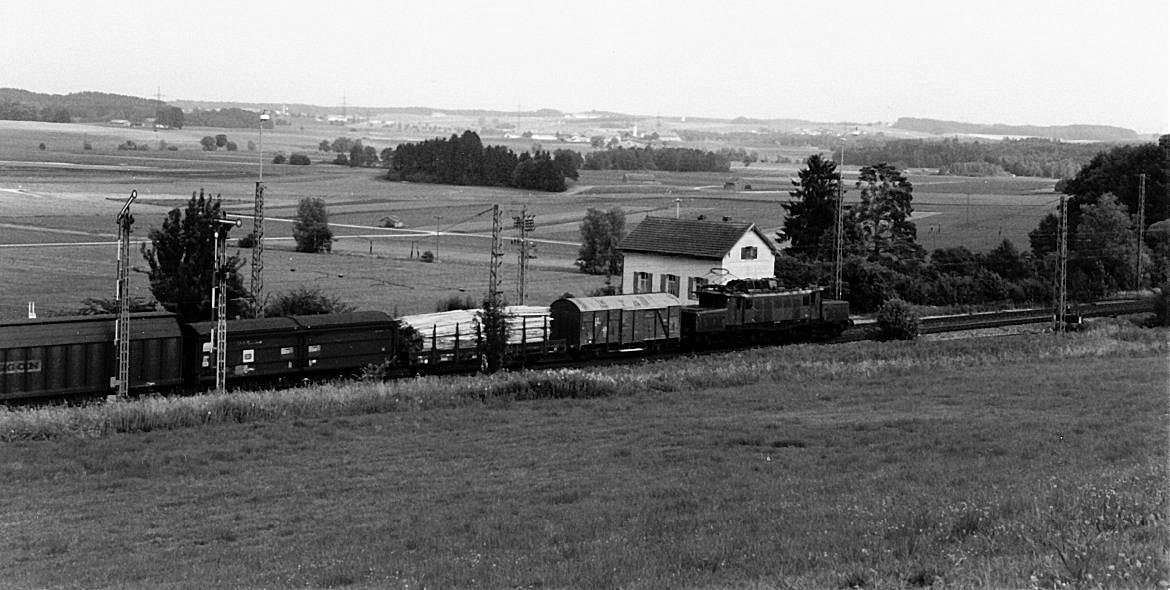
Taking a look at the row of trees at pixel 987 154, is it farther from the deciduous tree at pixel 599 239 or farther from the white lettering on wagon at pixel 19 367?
the white lettering on wagon at pixel 19 367

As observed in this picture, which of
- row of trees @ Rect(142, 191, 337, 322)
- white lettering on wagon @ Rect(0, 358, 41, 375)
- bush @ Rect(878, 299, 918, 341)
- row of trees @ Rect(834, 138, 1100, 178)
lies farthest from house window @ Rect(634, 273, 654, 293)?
row of trees @ Rect(834, 138, 1100, 178)

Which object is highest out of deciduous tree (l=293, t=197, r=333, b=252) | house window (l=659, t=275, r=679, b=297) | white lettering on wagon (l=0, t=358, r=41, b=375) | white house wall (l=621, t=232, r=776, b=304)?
deciduous tree (l=293, t=197, r=333, b=252)

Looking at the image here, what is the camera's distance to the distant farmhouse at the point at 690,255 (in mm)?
49562

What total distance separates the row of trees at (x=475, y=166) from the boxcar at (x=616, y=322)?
64.4 meters

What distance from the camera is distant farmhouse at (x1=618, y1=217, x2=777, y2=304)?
4956cm

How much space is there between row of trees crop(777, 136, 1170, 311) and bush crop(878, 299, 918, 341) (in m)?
11.2

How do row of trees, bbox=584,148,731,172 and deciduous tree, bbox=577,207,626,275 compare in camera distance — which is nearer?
deciduous tree, bbox=577,207,626,275

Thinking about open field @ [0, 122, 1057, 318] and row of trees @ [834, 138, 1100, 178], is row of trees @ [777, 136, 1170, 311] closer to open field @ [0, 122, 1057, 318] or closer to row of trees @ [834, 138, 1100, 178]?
open field @ [0, 122, 1057, 318]

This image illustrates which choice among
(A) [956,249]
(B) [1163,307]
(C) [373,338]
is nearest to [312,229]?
(C) [373,338]

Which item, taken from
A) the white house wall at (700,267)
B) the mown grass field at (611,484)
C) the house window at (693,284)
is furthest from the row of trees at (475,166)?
the mown grass field at (611,484)

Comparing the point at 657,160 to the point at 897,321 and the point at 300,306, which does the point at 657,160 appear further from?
the point at 300,306

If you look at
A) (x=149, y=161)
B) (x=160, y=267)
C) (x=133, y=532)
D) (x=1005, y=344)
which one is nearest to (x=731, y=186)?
(x=149, y=161)

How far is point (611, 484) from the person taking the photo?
62.7 feet

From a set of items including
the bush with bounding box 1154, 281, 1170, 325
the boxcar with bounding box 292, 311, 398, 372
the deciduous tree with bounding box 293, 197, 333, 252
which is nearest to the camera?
the boxcar with bounding box 292, 311, 398, 372
